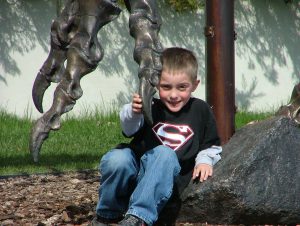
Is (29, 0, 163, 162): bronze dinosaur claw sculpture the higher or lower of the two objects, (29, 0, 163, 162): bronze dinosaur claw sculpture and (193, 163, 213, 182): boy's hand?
the higher

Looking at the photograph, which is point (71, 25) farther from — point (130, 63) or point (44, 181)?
point (130, 63)

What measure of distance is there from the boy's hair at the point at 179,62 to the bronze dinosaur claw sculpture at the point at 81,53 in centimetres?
54

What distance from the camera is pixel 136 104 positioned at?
3.49 meters

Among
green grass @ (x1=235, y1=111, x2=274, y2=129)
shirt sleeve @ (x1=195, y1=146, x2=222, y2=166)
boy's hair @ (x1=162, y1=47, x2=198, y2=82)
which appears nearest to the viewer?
boy's hair @ (x1=162, y1=47, x2=198, y2=82)

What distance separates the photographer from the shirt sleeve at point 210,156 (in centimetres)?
392

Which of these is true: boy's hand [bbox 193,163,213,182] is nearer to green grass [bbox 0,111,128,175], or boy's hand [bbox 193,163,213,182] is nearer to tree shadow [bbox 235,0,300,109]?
green grass [bbox 0,111,128,175]

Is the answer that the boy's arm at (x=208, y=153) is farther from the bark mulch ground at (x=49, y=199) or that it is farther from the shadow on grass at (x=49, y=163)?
the shadow on grass at (x=49, y=163)

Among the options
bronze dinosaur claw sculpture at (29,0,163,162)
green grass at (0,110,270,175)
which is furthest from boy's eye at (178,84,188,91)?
green grass at (0,110,270,175)

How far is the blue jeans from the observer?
3.73 metres

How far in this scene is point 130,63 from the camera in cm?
991

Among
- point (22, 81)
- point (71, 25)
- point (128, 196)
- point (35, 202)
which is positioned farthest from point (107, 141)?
point (71, 25)

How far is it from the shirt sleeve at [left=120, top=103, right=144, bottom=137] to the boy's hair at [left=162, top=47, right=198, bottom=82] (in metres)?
0.28

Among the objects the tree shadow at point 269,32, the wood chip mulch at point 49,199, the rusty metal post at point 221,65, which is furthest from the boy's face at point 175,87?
the tree shadow at point 269,32

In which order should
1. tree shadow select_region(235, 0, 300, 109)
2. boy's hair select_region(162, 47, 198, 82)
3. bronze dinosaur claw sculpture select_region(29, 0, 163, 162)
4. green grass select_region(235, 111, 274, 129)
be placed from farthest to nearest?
tree shadow select_region(235, 0, 300, 109), green grass select_region(235, 111, 274, 129), boy's hair select_region(162, 47, 198, 82), bronze dinosaur claw sculpture select_region(29, 0, 163, 162)
